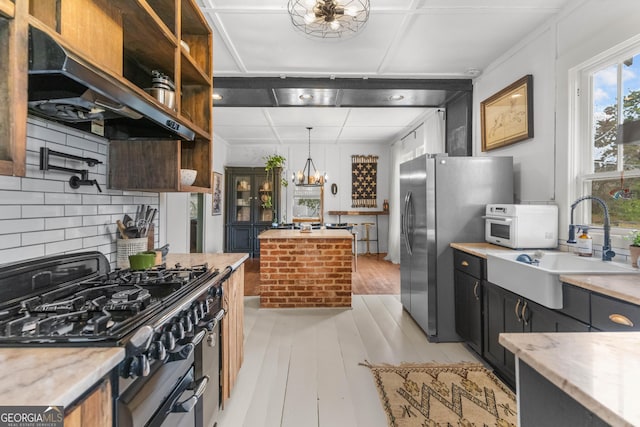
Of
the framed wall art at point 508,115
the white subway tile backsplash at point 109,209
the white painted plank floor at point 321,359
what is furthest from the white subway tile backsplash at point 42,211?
the framed wall art at point 508,115

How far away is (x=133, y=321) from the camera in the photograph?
93 cm

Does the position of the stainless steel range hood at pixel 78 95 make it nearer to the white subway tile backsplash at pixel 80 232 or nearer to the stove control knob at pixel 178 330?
the white subway tile backsplash at pixel 80 232

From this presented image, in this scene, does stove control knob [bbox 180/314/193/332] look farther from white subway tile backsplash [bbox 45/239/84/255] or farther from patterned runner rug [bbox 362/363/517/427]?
patterned runner rug [bbox 362/363/517/427]

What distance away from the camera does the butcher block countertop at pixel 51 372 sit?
1.96 ft

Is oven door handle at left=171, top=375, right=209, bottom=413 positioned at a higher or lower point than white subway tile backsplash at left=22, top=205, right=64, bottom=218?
lower

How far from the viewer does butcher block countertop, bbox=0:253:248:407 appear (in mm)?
596

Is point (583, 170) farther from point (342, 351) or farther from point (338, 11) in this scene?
point (342, 351)

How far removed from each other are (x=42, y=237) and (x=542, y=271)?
2.46 meters

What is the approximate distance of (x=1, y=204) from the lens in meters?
1.18

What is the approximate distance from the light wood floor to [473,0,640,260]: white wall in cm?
229

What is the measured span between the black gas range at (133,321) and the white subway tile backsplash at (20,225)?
13 centimetres

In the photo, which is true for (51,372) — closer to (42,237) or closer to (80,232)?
(42,237)

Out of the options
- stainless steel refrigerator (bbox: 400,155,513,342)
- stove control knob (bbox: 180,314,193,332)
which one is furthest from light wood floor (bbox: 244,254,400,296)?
stove control knob (bbox: 180,314,193,332)

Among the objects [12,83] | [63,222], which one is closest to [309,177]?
[63,222]
